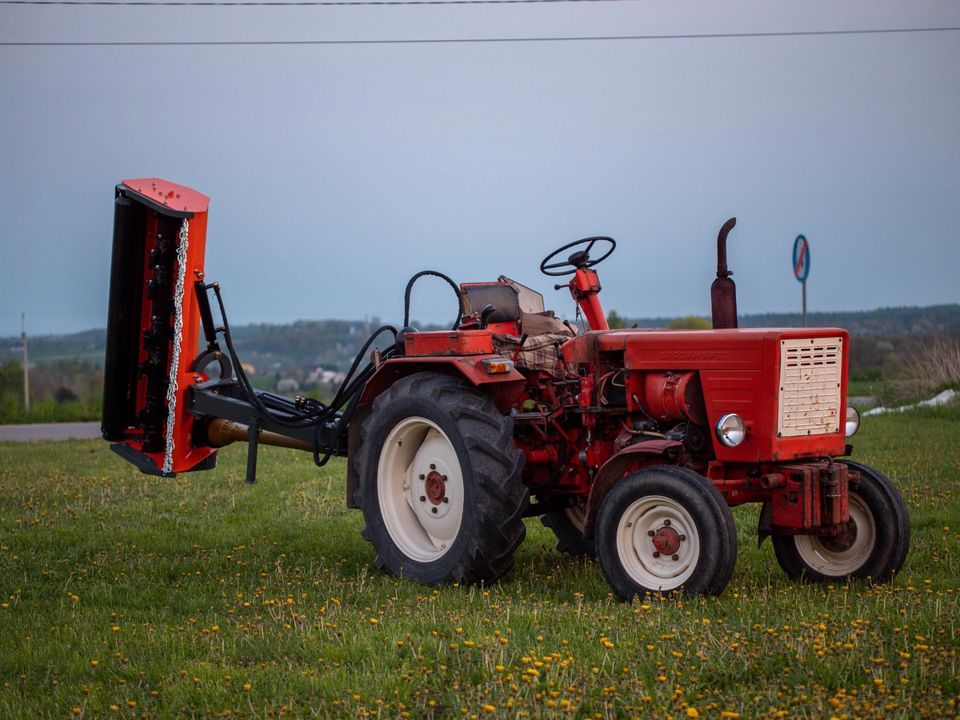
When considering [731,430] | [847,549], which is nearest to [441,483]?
[731,430]

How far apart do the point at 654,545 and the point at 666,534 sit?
0.11m

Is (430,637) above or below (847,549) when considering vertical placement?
below

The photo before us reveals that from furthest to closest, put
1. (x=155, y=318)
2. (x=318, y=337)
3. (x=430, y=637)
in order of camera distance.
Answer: (x=318, y=337) < (x=155, y=318) < (x=430, y=637)

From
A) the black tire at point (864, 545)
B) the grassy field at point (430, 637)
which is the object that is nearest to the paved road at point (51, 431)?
the grassy field at point (430, 637)

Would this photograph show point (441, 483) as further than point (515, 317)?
No

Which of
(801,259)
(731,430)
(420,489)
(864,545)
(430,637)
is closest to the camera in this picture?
(430,637)

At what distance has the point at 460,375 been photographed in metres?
7.08

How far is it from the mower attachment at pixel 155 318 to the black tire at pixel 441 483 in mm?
1357

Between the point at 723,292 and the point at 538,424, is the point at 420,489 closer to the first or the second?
the point at 538,424

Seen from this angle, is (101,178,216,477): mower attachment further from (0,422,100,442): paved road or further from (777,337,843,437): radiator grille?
(0,422,100,442): paved road

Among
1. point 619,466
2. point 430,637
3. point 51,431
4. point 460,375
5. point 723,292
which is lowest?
point 51,431

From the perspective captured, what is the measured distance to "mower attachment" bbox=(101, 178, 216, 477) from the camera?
25.5 ft

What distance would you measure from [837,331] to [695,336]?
0.79 metres

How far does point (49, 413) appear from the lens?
22844 millimetres
